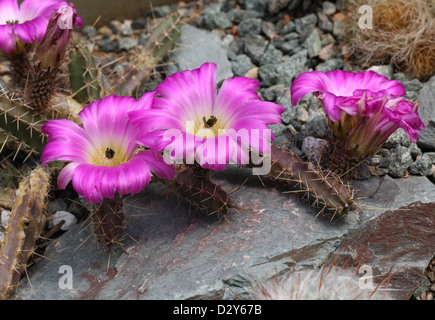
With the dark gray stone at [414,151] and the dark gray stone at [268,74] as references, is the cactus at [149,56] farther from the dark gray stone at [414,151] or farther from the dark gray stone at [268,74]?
the dark gray stone at [414,151]

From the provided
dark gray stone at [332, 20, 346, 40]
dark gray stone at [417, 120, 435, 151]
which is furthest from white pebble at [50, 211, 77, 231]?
dark gray stone at [332, 20, 346, 40]

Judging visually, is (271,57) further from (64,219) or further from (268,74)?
(64,219)

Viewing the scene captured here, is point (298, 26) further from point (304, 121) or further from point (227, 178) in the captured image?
point (227, 178)

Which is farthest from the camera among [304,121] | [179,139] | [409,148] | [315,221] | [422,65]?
[422,65]

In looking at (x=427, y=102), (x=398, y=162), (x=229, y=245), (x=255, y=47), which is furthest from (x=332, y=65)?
(x=229, y=245)

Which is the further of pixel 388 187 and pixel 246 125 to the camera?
pixel 388 187

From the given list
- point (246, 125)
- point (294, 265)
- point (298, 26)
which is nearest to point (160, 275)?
point (294, 265)
